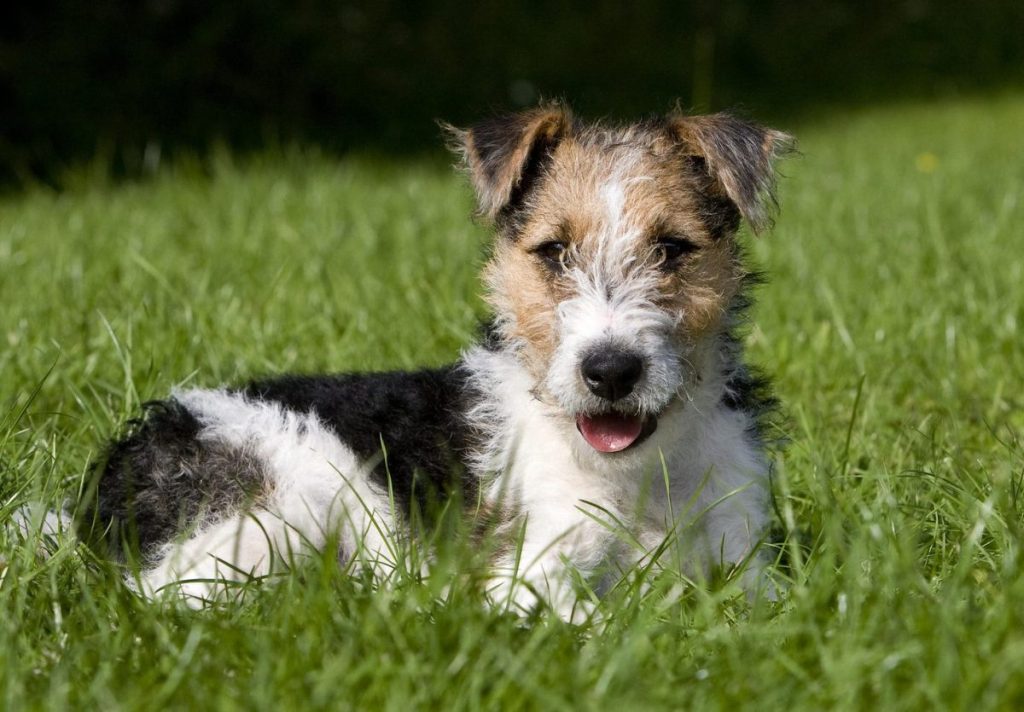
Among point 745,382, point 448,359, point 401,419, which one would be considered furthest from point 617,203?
point 448,359

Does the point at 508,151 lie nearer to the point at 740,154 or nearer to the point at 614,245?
the point at 614,245

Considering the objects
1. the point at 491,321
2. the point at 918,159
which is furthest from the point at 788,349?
the point at 918,159

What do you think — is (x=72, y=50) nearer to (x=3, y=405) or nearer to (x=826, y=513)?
(x=3, y=405)

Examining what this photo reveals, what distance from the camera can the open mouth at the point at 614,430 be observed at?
4.02 m

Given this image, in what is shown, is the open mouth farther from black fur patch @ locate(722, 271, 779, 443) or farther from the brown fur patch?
black fur patch @ locate(722, 271, 779, 443)

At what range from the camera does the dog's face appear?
3.87 m

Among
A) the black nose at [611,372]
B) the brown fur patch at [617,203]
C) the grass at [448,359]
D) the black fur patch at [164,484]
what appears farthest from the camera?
the black fur patch at [164,484]

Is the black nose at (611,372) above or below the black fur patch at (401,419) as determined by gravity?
above

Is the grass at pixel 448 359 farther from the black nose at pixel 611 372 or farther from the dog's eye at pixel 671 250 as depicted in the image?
the dog's eye at pixel 671 250

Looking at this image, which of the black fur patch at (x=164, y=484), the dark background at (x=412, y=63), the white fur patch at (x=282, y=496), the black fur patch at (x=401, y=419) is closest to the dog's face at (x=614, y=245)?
the black fur patch at (x=401, y=419)

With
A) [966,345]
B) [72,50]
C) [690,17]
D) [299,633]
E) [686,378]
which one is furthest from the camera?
[690,17]

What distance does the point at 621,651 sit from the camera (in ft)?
9.96

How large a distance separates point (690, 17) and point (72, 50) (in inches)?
456

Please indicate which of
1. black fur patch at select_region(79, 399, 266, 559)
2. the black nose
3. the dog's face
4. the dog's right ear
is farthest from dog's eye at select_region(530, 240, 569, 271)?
black fur patch at select_region(79, 399, 266, 559)
